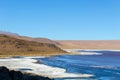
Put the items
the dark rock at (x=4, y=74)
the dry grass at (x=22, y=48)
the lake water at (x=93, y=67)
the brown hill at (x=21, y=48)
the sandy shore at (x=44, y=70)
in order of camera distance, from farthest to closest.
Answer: the brown hill at (x=21, y=48) < the dry grass at (x=22, y=48) < the lake water at (x=93, y=67) < the sandy shore at (x=44, y=70) < the dark rock at (x=4, y=74)

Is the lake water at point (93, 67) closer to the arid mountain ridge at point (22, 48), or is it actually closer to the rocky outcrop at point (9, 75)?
the rocky outcrop at point (9, 75)

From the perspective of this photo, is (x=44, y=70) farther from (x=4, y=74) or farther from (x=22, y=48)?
(x=22, y=48)

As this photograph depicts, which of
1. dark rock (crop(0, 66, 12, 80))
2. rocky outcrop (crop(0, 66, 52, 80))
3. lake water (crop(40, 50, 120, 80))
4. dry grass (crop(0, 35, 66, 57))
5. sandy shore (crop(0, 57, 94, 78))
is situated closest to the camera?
dark rock (crop(0, 66, 12, 80))

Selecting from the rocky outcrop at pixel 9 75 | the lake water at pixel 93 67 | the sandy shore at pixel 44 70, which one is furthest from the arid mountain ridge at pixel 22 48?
the rocky outcrop at pixel 9 75

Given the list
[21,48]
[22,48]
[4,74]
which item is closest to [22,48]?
[22,48]

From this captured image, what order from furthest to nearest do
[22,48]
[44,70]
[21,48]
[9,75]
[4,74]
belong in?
1. [22,48]
2. [21,48]
3. [44,70]
4. [9,75]
5. [4,74]

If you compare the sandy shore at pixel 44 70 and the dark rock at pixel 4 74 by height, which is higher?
the dark rock at pixel 4 74

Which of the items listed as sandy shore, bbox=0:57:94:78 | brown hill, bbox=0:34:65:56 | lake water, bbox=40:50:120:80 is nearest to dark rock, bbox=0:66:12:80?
sandy shore, bbox=0:57:94:78

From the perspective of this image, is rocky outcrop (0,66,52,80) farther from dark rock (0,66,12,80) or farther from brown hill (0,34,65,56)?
brown hill (0,34,65,56)

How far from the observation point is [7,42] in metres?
119

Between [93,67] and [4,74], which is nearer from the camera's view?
[4,74]

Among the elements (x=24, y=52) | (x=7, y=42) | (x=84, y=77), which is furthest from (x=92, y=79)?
(x=7, y=42)

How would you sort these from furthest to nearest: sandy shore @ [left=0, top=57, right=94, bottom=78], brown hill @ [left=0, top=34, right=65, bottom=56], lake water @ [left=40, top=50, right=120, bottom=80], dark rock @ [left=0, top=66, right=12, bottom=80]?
brown hill @ [left=0, top=34, right=65, bottom=56] → lake water @ [left=40, top=50, right=120, bottom=80] → sandy shore @ [left=0, top=57, right=94, bottom=78] → dark rock @ [left=0, top=66, right=12, bottom=80]

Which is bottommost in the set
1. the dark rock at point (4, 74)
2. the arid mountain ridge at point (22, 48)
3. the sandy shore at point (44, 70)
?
the sandy shore at point (44, 70)
